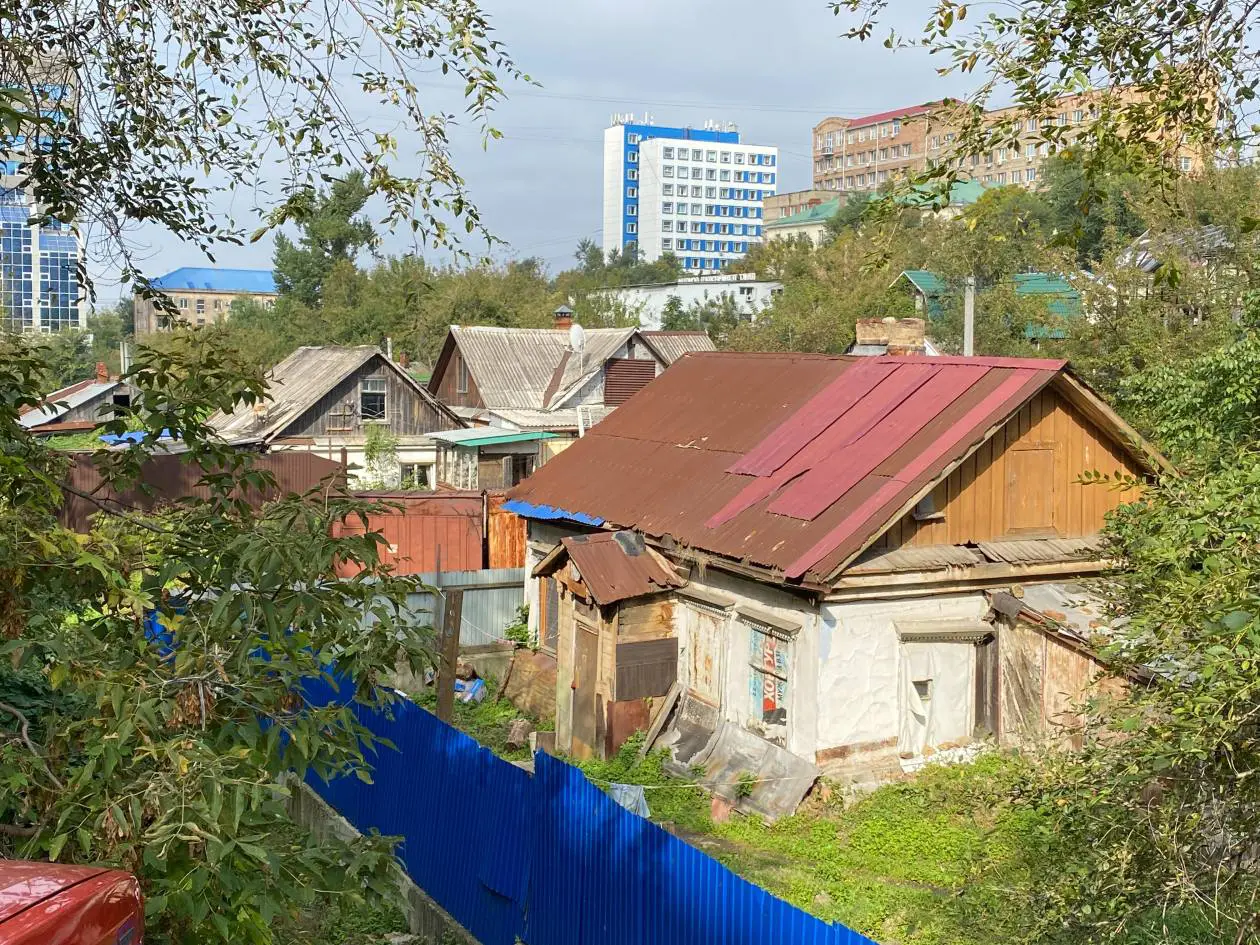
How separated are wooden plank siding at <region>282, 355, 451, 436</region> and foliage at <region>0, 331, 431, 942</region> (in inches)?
1131

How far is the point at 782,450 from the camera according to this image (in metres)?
15.6

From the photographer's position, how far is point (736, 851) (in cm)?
1160

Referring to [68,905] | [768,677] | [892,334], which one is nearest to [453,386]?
[892,334]

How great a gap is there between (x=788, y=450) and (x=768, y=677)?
3.25 m

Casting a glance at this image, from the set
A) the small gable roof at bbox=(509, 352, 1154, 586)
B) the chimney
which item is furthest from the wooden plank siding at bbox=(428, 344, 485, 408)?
the chimney

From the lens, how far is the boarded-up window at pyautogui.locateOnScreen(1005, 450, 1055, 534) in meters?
14.2

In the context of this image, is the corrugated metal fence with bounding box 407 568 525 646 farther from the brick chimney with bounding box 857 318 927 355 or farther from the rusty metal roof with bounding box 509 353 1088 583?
the brick chimney with bounding box 857 318 927 355

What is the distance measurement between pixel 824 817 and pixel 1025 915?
23.9 ft

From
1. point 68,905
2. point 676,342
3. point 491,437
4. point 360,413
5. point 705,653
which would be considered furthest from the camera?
point 676,342

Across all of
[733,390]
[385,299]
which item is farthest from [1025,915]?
[385,299]

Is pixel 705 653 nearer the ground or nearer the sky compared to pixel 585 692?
nearer the sky

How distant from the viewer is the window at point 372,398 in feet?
116

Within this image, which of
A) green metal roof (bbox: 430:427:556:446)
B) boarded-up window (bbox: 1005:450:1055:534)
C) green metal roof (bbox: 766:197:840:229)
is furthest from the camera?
green metal roof (bbox: 766:197:840:229)

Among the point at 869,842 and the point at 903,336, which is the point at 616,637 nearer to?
the point at 869,842
